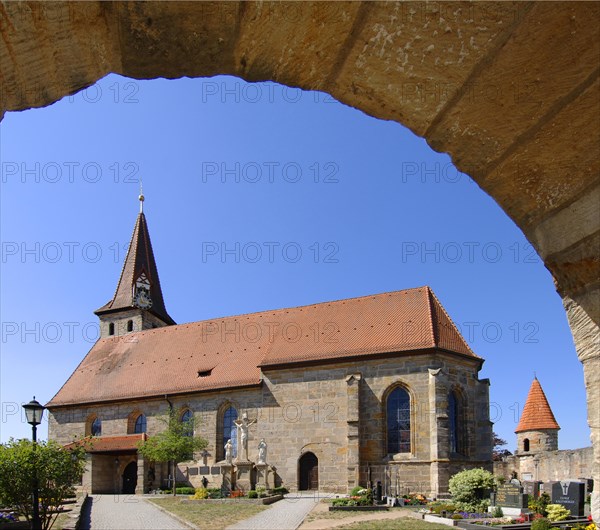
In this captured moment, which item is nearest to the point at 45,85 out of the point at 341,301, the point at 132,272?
the point at 341,301

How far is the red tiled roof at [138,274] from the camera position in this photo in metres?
43.8

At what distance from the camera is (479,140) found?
256cm

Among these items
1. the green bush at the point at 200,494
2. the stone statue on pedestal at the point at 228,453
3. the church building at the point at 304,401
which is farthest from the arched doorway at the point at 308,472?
the green bush at the point at 200,494

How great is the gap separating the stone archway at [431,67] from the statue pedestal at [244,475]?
2670cm

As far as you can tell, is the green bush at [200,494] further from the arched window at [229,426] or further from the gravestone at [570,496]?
the gravestone at [570,496]

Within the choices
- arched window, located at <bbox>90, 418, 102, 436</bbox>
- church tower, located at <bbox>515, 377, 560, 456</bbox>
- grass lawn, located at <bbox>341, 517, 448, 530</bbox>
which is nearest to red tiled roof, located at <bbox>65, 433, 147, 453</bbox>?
arched window, located at <bbox>90, 418, 102, 436</bbox>

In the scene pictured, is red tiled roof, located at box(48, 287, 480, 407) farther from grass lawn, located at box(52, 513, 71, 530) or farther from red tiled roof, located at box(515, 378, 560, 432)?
grass lawn, located at box(52, 513, 71, 530)

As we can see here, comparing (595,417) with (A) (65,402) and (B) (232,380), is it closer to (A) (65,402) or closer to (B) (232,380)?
(B) (232,380)

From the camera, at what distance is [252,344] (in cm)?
3300

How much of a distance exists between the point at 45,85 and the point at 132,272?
45.0 m

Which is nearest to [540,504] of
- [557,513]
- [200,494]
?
[557,513]

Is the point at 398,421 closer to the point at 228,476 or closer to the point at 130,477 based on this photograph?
the point at 228,476

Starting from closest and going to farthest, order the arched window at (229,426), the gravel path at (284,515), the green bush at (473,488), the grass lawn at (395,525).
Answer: the grass lawn at (395,525), the gravel path at (284,515), the green bush at (473,488), the arched window at (229,426)

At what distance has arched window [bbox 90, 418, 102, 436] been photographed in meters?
34.3
